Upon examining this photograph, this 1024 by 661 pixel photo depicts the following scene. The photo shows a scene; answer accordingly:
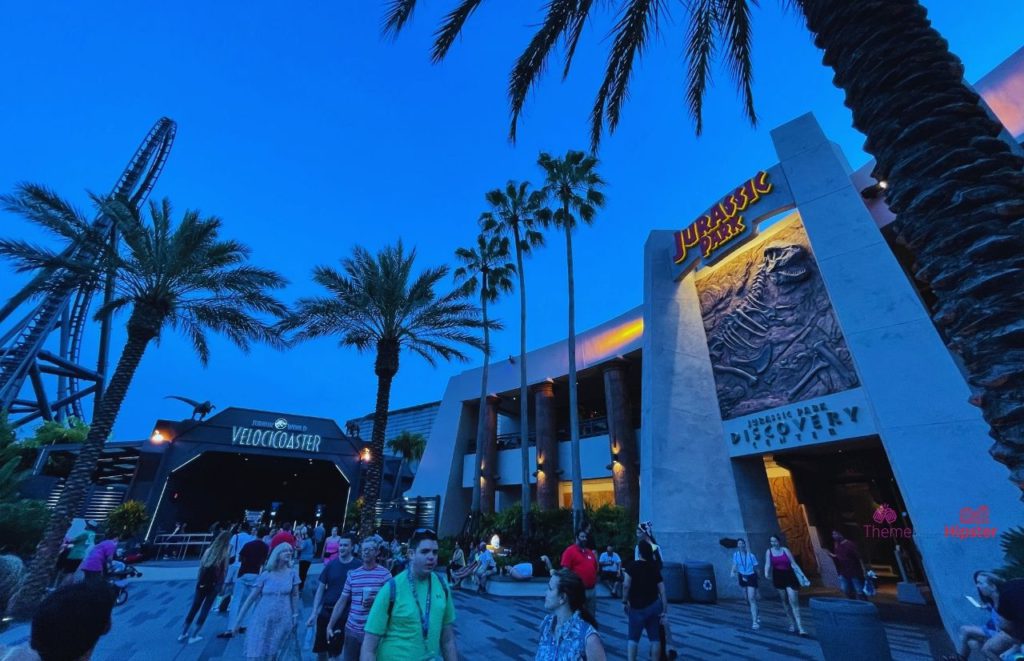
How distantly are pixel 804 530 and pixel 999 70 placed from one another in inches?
562

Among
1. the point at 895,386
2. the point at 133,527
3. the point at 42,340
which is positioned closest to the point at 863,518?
the point at 895,386

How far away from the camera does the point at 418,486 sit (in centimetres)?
2694

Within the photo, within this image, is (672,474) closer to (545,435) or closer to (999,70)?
(545,435)

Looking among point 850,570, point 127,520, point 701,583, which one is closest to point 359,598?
point 850,570

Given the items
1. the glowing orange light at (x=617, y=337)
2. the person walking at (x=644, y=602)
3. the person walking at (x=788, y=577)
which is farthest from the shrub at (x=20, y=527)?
the glowing orange light at (x=617, y=337)

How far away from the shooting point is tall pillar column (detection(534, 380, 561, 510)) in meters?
22.6

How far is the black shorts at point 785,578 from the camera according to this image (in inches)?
314

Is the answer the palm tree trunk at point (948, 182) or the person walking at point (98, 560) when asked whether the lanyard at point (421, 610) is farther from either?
the person walking at point (98, 560)

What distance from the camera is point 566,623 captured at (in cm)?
283

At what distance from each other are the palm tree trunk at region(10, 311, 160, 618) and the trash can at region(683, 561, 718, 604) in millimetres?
15023

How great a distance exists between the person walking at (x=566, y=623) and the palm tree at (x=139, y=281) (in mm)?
13007

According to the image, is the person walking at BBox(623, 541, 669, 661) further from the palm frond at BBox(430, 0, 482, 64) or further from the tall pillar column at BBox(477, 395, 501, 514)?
the tall pillar column at BBox(477, 395, 501, 514)

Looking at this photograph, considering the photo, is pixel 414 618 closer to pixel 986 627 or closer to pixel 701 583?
pixel 986 627

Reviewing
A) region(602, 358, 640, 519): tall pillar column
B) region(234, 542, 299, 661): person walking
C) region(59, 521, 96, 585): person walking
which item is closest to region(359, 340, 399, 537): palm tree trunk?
region(59, 521, 96, 585): person walking
